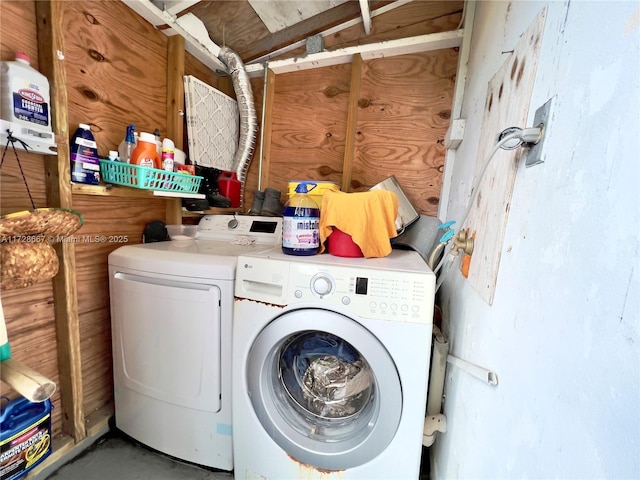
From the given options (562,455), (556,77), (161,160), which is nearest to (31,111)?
(161,160)

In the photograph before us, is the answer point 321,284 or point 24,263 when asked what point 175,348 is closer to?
point 24,263

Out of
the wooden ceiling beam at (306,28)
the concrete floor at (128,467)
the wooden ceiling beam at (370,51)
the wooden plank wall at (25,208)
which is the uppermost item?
the wooden ceiling beam at (306,28)

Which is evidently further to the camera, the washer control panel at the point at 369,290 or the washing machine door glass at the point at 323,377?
the washing machine door glass at the point at 323,377

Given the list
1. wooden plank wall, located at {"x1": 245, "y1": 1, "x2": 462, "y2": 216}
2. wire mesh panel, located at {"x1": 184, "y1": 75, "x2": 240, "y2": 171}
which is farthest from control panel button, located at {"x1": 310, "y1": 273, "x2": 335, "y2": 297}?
wire mesh panel, located at {"x1": 184, "y1": 75, "x2": 240, "y2": 171}

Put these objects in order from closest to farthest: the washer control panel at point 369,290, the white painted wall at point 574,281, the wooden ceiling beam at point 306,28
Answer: the white painted wall at point 574,281
the washer control panel at point 369,290
the wooden ceiling beam at point 306,28

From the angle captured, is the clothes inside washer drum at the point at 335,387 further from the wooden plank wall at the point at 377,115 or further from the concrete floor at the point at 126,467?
the wooden plank wall at the point at 377,115

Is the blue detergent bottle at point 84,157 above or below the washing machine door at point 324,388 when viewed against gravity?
above

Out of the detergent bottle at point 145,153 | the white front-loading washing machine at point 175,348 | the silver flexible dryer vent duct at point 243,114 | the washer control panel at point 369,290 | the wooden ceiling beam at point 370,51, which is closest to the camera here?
the washer control panel at point 369,290

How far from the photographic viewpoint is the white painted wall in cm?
29

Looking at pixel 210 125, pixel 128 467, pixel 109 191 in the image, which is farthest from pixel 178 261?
pixel 210 125

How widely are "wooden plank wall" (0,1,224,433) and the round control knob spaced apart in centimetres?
105

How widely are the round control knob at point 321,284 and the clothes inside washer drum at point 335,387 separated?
335 millimetres

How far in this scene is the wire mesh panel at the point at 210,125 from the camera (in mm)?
1607

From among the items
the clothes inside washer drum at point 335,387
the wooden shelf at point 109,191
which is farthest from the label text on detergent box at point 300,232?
the wooden shelf at point 109,191
